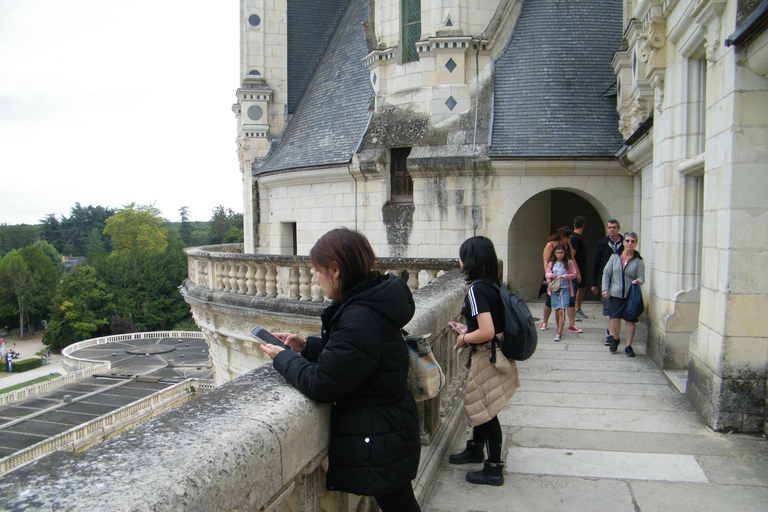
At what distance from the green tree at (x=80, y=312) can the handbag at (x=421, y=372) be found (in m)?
56.6

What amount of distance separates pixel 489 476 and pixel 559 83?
10.0 metres

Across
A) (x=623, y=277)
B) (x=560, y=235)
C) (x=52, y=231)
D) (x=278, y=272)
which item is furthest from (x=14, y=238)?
(x=623, y=277)

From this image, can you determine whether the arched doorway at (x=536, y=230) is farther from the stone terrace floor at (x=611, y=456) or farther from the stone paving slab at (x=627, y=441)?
the stone paving slab at (x=627, y=441)

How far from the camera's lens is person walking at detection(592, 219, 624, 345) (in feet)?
22.5

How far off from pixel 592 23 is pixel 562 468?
11.2 meters

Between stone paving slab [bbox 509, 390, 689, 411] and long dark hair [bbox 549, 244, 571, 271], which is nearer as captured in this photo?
stone paving slab [bbox 509, 390, 689, 411]

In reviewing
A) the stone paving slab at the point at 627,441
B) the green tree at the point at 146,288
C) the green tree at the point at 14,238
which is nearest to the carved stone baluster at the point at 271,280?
the stone paving slab at the point at 627,441

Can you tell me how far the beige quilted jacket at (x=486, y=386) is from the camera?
10.6ft

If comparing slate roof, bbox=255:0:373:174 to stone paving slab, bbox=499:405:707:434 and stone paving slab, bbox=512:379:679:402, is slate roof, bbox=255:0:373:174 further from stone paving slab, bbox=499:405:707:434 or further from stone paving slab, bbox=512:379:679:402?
stone paving slab, bbox=499:405:707:434

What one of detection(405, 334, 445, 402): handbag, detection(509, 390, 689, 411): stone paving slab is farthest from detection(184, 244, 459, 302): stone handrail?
detection(405, 334, 445, 402): handbag

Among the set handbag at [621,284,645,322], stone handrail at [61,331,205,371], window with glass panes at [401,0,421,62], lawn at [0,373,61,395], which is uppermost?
window with glass panes at [401,0,421,62]

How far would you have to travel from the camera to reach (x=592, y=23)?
12375 millimetres

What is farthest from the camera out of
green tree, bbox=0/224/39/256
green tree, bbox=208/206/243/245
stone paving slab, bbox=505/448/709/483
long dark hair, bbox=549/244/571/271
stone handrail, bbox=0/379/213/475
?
green tree, bbox=0/224/39/256

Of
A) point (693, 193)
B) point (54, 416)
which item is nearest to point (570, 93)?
point (693, 193)
